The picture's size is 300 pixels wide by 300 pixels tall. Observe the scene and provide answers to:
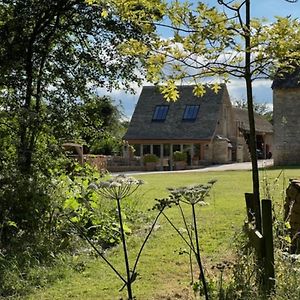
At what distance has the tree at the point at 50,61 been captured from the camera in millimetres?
7352

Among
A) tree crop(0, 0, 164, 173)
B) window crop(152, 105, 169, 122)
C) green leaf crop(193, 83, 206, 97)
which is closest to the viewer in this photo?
green leaf crop(193, 83, 206, 97)

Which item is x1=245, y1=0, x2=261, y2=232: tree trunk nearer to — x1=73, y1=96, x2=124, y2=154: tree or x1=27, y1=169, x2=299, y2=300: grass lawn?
x1=27, y1=169, x2=299, y2=300: grass lawn

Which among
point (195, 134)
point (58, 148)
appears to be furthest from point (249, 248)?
point (195, 134)

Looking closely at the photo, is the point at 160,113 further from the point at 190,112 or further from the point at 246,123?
the point at 246,123

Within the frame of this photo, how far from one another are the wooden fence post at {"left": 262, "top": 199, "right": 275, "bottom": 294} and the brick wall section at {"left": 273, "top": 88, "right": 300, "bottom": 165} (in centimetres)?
3303

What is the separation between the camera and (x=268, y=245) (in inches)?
161

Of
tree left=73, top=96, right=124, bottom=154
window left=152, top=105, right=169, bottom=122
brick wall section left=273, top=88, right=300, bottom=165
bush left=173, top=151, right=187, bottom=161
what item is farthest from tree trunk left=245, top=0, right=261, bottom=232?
window left=152, top=105, right=169, bottom=122

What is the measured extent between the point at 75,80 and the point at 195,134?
105ft

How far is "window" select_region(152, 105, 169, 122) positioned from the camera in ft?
137

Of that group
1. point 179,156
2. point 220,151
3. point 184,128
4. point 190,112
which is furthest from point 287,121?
point 190,112

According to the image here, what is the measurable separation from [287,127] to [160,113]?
10145mm

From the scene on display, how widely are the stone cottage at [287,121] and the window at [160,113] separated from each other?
8860mm

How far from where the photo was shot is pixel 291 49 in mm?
4168

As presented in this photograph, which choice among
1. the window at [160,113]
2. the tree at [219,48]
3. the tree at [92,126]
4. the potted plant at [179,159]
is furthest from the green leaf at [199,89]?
the window at [160,113]
